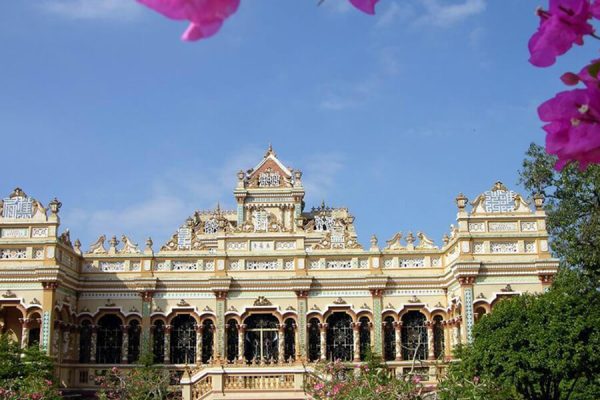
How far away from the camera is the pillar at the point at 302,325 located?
76.3 feet

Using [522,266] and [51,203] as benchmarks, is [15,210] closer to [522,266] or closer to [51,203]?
[51,203]

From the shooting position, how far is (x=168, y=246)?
24.6 meters

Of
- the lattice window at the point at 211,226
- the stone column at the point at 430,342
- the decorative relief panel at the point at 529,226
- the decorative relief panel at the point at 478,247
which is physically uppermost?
the lattice window at the point at 211,226

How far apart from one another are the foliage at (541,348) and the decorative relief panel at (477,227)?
4183 mm

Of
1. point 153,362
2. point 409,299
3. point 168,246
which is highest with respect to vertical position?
point 168,246

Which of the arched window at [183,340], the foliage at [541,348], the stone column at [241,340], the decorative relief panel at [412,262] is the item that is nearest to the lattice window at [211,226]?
the arched window at [183,340]

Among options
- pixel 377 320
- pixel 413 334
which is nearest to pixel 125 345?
pixel 377 320

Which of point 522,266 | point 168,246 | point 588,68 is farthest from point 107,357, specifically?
point 588,68

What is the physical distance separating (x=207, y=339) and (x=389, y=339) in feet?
18.6

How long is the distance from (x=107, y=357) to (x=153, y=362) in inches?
68.5

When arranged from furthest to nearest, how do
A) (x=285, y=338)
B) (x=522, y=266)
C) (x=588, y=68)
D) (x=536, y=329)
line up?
(x=285, y=338), (x=522, y=266), (x=536, y=329), (x=588, y=68)

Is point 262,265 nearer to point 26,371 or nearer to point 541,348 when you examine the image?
point 26,371

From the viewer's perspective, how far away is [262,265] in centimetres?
2409

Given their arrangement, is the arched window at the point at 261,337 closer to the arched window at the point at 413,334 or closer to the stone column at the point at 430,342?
the arched window at the point at 413,334
